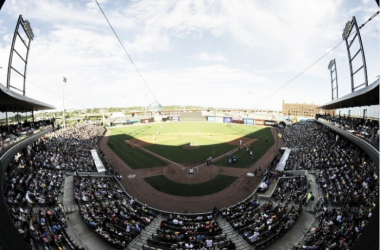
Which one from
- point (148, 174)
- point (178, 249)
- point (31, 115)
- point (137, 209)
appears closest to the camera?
point (178, 249)

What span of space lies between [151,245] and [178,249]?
75.8 inches

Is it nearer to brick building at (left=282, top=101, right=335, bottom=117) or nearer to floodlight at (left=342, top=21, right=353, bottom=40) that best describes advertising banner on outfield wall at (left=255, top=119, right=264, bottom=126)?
floodlight at (left=342, top=21, right=353, bottom=40)

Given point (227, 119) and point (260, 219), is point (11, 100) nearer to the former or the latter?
point (260, 219)

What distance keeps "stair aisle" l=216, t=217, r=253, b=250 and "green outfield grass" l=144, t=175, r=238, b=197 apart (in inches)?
220

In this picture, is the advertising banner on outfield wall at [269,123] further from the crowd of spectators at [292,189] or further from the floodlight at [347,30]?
the crowd of spectators at [292,189]

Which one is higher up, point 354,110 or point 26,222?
point 354,110

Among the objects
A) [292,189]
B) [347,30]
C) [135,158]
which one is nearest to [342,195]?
[292,189]

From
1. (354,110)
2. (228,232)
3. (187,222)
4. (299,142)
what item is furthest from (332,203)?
(354,110)

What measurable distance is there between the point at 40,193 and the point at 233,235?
14597 mm

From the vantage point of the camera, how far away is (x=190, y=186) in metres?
22.8

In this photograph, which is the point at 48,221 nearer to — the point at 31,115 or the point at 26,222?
the point at 26,222

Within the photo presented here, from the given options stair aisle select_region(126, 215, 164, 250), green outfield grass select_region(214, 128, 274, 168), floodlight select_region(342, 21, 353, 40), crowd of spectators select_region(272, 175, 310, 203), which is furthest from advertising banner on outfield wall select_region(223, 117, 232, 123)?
stair aisle select_region(126, 215, 164, 250)

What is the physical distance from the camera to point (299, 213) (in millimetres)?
15227

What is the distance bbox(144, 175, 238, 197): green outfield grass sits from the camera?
21.4 m
